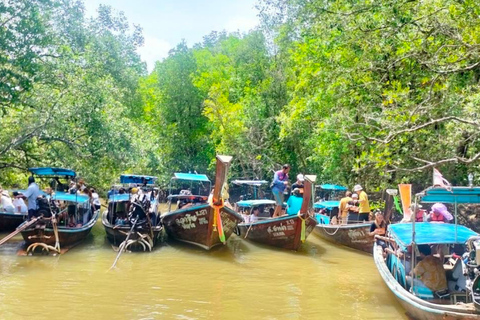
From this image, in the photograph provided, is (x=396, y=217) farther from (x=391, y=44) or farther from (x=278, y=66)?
(x=278, y=66)

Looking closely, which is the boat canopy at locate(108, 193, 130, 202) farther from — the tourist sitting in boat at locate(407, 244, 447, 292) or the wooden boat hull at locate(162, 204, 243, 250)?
the tourist sitting in boat at locate(407, 244, 447, 292)

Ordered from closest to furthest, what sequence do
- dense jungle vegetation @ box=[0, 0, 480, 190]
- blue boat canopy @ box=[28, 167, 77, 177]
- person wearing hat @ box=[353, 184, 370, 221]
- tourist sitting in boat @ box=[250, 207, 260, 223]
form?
dense jungle vegetation @ box=[0, 0, 480, 190]
blue boat canopy @ box=[28, 167, 77, 177]
person wearing hat @ box=[353, 184, 370, 221]
tourist sitting in boat @ box=[250, 207, 260, 223]

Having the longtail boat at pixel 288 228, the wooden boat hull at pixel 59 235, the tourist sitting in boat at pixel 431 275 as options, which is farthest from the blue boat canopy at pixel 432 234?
the wooden boat hull at pixel 59 235

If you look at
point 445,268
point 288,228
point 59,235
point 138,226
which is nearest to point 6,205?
point 59,235

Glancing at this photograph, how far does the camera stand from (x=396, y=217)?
18234mm

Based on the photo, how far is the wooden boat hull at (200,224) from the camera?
41.1 ft

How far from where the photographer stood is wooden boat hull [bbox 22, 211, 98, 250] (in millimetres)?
11664

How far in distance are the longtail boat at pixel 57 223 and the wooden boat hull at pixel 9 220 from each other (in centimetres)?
140

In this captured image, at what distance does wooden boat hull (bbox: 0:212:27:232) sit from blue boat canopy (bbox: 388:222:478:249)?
11.2 m

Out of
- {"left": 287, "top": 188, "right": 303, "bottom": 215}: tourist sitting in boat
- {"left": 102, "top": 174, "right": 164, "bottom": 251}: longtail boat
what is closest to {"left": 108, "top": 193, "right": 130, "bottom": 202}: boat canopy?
{"left": 102, "top": 174, "right": 164, "bottom": 251}: longtail boat

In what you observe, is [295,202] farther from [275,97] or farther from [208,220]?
[275,97]

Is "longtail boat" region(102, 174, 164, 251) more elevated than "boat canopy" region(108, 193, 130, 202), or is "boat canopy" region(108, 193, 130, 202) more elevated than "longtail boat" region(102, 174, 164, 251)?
"boat canopy" region(108, 193, 130, 202)

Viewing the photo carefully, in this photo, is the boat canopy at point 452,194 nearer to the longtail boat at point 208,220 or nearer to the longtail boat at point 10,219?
the longtail boat at point 208,220

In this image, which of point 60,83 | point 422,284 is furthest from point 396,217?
point 60,83
